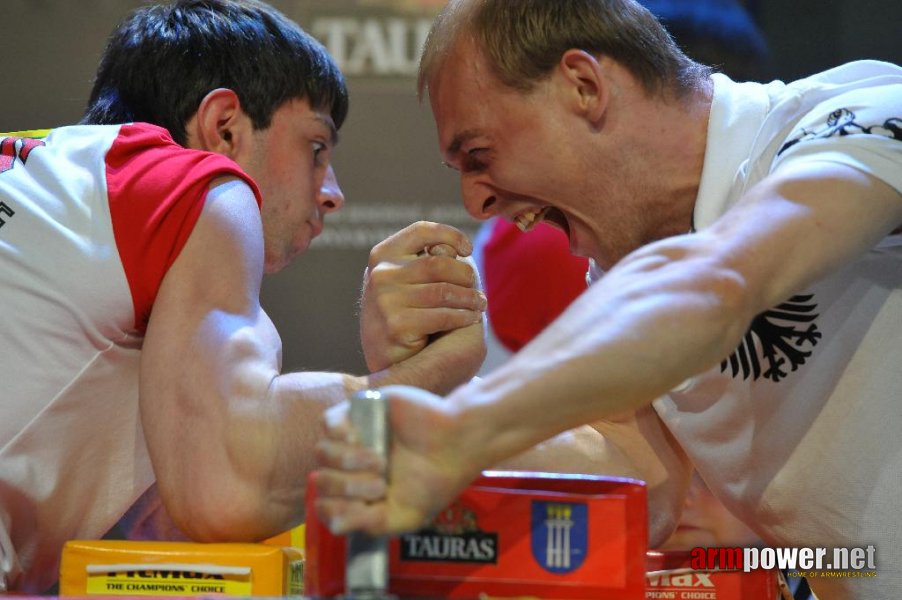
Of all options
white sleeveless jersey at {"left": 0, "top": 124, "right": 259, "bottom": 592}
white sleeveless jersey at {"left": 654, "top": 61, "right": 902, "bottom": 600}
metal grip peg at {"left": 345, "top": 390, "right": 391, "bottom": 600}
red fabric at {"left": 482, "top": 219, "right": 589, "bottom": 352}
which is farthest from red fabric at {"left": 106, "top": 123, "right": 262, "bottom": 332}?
red fabric at {"left": 482, "top": 219, "right": 589, "bottom": 352}

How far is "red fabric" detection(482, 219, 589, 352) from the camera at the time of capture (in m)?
2.66

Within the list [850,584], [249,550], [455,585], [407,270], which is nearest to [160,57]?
[407,270]

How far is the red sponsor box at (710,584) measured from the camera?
128cm

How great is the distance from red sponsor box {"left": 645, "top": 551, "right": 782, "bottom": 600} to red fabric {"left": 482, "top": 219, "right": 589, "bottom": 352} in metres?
1.34

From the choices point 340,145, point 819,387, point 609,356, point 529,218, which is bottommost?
point 609,356

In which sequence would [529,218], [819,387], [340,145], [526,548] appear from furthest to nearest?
1. [340,145]
2. [529,218]
3. [819,387]
4. [526,548]

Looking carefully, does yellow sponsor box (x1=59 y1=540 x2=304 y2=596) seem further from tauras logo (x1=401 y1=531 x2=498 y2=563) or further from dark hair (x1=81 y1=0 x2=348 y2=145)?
dark hair (x1=81 y1=0 x2=348 y2=145)

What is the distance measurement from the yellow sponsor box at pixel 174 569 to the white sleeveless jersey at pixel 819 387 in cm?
73

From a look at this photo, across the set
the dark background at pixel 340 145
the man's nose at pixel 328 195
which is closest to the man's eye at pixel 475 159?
the man's nose at pixel 328 195

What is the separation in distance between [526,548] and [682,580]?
1.36 ft

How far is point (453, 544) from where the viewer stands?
3.16ft

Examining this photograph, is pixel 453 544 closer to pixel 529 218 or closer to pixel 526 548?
pixel 526 548

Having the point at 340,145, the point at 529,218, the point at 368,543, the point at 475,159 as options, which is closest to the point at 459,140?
the point at 475,159

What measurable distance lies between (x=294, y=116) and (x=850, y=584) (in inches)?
45.8
